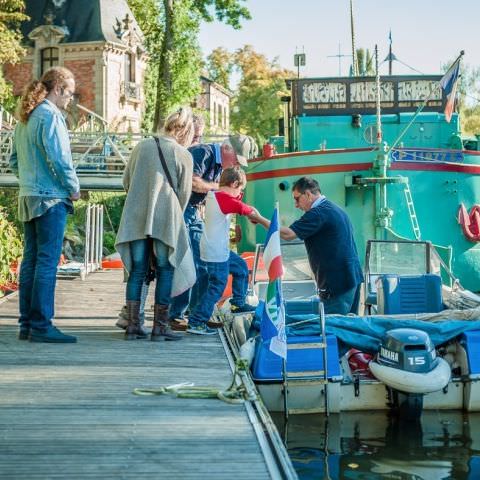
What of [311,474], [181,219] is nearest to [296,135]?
[181,219]

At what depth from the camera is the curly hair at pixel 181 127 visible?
7355mm

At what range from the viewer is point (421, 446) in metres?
6.74

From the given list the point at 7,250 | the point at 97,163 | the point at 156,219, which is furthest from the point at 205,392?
the point at 97,163

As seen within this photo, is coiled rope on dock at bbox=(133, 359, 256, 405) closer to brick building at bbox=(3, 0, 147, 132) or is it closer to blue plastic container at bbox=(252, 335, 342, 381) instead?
blue plastic container at bbox=(252, 335, 342, 381)

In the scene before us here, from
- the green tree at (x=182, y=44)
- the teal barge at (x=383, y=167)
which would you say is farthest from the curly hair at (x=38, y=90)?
the green tree at (x=182, y=44)

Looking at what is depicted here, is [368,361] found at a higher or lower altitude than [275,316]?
lower

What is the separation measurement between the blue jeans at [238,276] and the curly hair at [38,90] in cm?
239

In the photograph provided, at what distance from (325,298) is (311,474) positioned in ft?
8.90

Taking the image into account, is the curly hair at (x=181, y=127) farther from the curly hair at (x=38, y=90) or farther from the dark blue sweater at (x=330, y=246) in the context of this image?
the dark blue sweater at (x=330, y=246)

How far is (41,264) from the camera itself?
6.95 metres

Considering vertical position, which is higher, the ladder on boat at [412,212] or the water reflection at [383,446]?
the ladder on boat at [412,212]

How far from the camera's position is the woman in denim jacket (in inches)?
271

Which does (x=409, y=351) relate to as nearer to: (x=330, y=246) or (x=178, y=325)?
(x=330, y=246)

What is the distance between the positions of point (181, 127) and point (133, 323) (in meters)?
1.58
